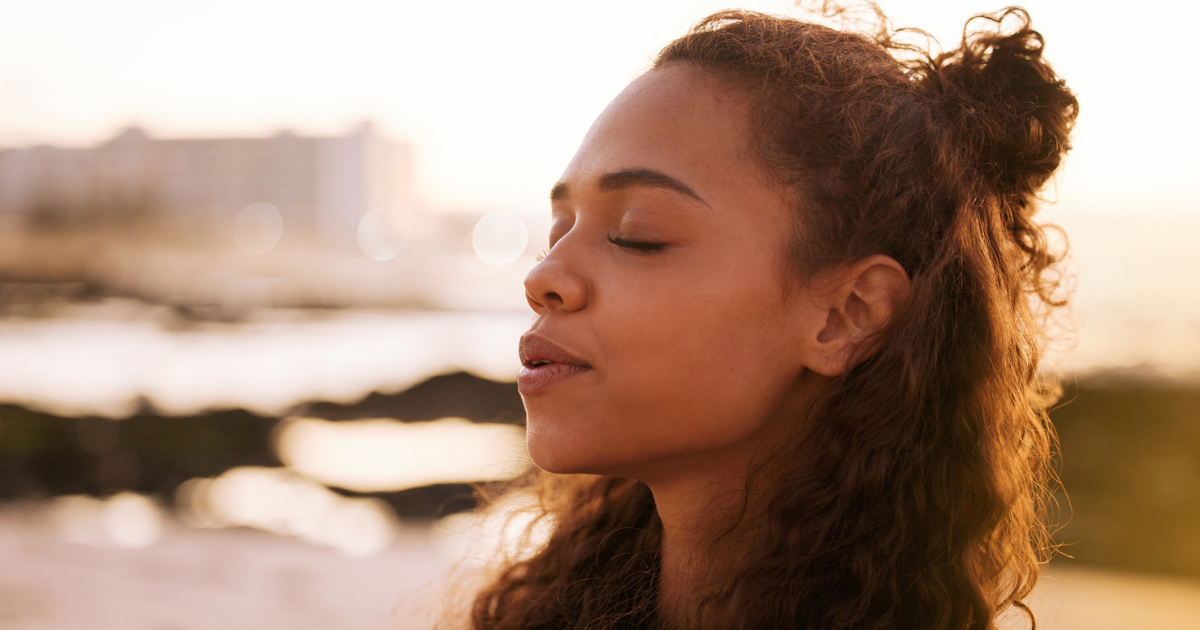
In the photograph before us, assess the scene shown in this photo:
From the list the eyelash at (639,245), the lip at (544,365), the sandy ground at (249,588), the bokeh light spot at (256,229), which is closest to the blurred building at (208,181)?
the bokeh light spot at (256,229)

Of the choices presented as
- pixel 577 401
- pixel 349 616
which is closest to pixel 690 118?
pixel 577 401

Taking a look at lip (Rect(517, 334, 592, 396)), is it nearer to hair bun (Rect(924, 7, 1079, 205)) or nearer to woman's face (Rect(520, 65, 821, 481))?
woman's face (Rect(520, 65, 821, 481))

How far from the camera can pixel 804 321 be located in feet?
4.42

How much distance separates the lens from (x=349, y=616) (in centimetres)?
384

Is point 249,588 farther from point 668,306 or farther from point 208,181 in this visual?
point 208,181

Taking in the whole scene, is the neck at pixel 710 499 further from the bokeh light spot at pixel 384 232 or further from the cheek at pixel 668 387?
the bokeh light spot at pixel 384 232

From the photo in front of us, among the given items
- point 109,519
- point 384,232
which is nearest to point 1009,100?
point 109,519

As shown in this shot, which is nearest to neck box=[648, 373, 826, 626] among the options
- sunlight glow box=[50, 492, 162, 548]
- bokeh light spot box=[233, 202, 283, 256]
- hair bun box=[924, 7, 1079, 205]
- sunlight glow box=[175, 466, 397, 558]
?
hair bun box=[924, 7, 1079, 205]

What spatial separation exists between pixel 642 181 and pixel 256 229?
19721 millimetres

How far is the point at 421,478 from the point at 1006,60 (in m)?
5.15

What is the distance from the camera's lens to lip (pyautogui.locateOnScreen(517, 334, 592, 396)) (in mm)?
1358

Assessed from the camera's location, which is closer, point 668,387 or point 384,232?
point 668,387

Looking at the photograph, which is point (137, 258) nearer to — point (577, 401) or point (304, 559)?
point (304, 559)

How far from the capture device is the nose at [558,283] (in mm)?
1341
